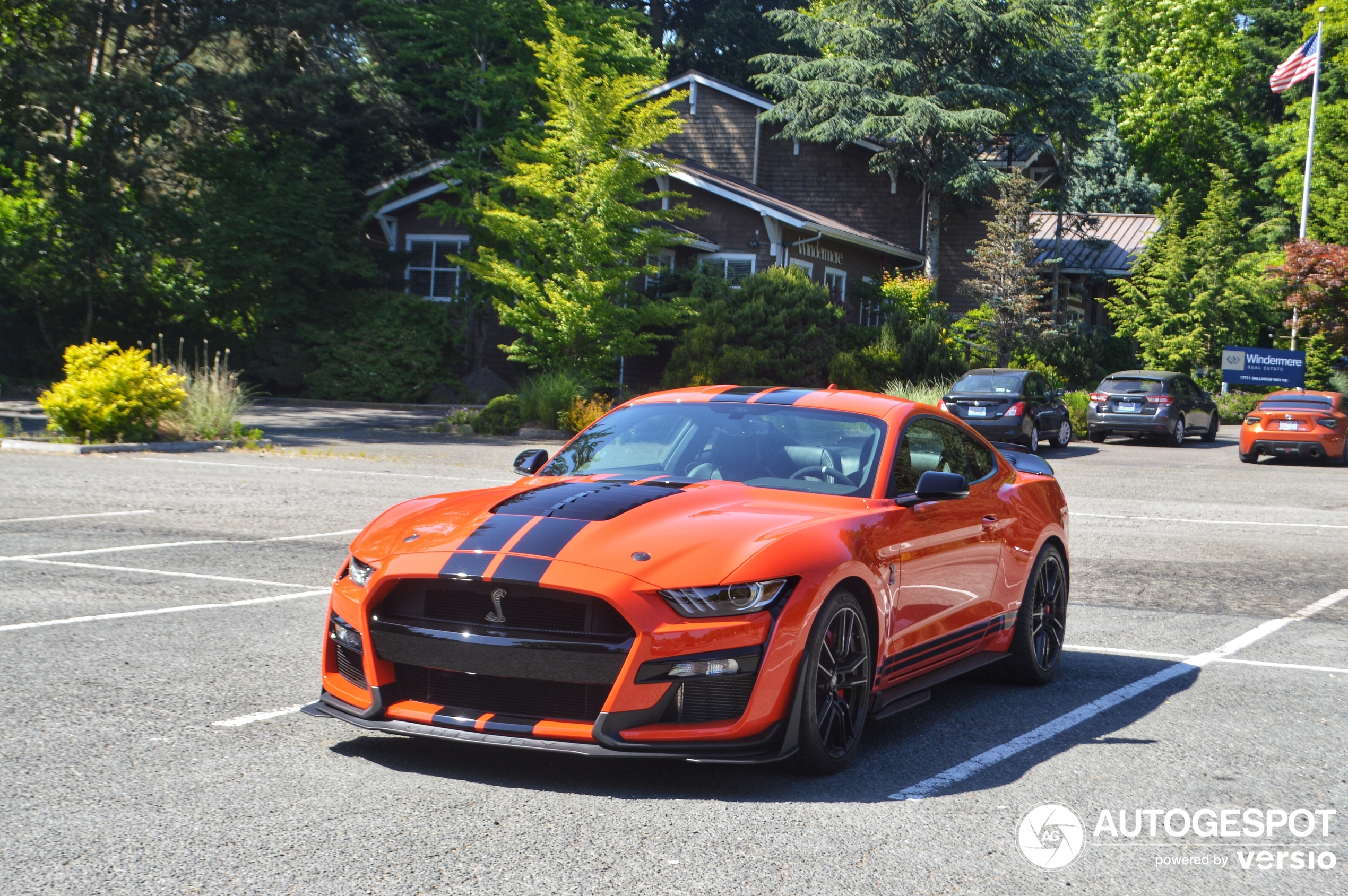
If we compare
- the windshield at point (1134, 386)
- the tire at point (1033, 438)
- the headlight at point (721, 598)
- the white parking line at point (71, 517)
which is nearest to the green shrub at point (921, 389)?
the tire at point (1033, 438)

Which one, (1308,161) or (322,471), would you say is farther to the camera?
(1308,161)

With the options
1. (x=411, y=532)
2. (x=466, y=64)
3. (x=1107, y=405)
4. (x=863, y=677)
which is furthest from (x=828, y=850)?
(x=466, y=64)

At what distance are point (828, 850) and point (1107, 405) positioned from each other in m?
25.6

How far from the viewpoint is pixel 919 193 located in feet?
134

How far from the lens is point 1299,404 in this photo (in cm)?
2459

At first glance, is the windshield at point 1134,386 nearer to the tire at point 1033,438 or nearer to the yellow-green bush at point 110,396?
the tire at point 1033,438

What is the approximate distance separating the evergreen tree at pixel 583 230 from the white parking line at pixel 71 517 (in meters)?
14.6

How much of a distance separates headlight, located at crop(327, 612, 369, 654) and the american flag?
1597 inches

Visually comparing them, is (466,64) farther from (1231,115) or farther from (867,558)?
(1231,115)

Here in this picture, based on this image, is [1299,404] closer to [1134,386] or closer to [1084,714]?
[1134,386]

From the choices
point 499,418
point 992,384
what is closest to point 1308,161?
point 992,384

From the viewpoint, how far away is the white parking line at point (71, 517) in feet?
37.8

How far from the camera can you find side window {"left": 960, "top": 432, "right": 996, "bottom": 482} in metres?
6.62

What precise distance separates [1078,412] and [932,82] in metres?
12.8
